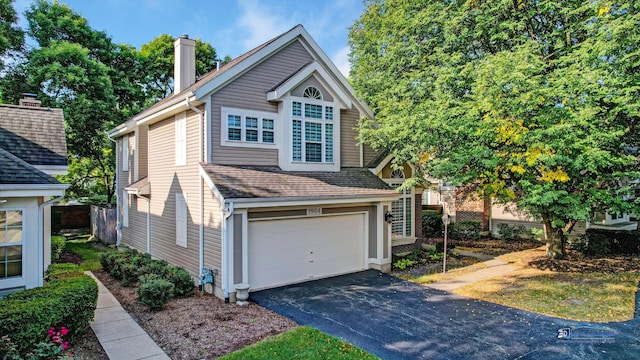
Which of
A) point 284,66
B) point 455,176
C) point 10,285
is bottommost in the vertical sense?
point 10,285

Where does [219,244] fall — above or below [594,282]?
above

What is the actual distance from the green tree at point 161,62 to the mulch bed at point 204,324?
2268cm

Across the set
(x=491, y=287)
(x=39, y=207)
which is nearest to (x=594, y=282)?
(x=491, y=287)

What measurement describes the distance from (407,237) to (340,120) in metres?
5.85

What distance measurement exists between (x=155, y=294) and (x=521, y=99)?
11338 millimetres

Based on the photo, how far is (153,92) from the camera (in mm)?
28766

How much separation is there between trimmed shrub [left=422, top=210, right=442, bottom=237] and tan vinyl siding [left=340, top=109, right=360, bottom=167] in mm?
9242

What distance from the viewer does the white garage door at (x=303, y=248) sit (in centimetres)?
1102

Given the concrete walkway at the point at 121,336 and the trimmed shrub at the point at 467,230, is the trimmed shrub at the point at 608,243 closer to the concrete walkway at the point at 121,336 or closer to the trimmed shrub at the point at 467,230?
the trimmed shrub at the point at 467,230

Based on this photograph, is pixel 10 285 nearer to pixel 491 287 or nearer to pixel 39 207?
pixel 39 207

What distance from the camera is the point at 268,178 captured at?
1145cm

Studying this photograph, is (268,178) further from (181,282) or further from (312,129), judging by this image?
(181,282)

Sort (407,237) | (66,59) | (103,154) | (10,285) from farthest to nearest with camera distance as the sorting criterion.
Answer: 1. (103,154)
2. (66,59)
3. (407,237)
4. (10,285)

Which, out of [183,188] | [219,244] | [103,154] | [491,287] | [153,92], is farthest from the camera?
[153,92]
